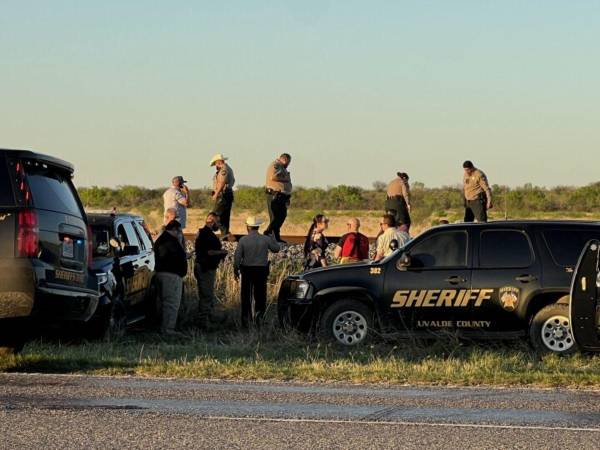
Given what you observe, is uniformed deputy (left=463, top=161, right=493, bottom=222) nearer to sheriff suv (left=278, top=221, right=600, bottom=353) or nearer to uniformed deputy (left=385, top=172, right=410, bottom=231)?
uniformed deputy (left=385, top=172, right=410, bottom=231)

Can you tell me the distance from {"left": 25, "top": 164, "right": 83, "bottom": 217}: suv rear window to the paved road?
5.28 ft

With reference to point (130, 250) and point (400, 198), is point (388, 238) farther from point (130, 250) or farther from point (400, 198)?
point (400, 198)

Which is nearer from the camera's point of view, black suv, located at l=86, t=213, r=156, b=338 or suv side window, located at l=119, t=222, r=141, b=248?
black suv, located at l=86, t=213, r=156, b=338

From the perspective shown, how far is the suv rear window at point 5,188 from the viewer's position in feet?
38.8

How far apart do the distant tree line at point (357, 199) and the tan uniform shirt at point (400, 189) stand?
964 inches

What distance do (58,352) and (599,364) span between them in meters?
6.18

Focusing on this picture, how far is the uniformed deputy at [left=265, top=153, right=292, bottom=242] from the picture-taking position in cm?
2468

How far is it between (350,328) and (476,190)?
8122 millimetres

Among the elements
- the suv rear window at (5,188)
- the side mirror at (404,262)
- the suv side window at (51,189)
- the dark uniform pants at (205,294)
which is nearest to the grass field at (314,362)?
the side mirror at (404,262)

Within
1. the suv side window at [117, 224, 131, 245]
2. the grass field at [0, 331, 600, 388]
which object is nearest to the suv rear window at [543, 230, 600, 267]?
the grass field at [0, 331, 600, 388]

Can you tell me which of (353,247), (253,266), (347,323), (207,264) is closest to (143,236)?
(207,264)

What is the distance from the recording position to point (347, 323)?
17.8 m

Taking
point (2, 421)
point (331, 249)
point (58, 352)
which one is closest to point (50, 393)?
point (2, 421)

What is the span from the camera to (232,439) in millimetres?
9281
